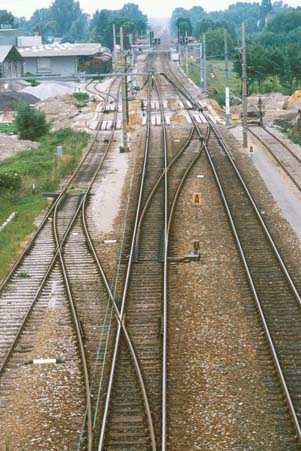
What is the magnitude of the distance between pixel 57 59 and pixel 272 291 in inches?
2986

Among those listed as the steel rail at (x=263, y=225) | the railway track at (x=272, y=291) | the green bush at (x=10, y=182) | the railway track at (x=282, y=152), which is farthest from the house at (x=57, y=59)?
the railway track at (x=272, y=291)

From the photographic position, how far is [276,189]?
27.2m

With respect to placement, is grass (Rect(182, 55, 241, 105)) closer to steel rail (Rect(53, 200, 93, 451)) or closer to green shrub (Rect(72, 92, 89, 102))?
green shrub (Rect(72, 92, 89, 102))

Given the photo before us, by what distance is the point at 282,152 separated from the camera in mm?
35625

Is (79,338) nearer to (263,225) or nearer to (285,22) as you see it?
(263,225)

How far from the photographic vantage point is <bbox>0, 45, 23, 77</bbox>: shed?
74331mm

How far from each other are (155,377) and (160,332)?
1816 millimetres

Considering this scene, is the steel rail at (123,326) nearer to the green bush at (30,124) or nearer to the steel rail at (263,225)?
the steel rail at (263,225)

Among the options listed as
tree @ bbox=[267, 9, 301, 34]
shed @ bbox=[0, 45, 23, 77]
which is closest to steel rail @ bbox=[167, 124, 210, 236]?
shed @ bbox=[0, 45, 23, 77]

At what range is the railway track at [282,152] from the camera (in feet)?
99.2

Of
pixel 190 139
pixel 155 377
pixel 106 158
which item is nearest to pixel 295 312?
pixel 155 377

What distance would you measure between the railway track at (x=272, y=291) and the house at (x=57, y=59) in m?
62.5

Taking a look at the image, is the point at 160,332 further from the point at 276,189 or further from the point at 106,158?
the point at 106,158

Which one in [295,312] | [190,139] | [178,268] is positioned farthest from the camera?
[190,139]
